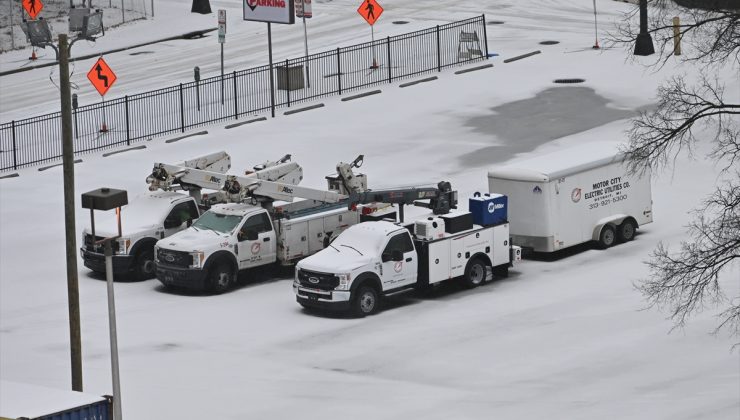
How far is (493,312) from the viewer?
106 ft

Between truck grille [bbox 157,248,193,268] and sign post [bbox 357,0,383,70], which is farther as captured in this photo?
sign post [bbox 357,0,383,70]

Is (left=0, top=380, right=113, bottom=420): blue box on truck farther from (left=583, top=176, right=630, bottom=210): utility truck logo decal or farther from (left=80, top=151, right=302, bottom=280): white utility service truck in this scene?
(left=583, top=176, right=630, bottom=210): utility truck logo decal

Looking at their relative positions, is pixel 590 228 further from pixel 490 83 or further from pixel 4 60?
pixel 4 60

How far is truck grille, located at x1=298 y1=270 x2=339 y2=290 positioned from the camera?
32.1 meters

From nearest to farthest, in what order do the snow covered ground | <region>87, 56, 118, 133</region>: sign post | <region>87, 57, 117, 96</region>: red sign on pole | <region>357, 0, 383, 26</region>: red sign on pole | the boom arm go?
the snow covered ground < the boom arm < <region>87, 57, 117, 96</region>: red sign on pole < <region>87, 56, 118, 133</region>: sign post < <region>357, 0, 383, 26</region>: red sign on pole

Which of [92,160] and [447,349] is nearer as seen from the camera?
[447,349]

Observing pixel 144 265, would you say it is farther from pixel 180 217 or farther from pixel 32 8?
pixel 32 8

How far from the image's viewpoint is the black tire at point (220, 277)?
113 feet

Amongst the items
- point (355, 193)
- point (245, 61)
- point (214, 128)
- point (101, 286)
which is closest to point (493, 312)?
point (355, 193)

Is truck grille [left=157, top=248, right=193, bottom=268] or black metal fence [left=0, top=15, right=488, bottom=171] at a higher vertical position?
black metal fence [left=0, top=15, right=488, bottom=171]

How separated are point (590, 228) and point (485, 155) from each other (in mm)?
9374

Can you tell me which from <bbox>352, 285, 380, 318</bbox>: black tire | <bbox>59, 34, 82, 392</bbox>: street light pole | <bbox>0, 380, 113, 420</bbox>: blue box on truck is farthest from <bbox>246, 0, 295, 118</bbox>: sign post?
<bbox>0, 380, 113, 420</bbox>: blue box on truck

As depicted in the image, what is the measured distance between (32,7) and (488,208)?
114 feet

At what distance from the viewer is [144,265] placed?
35.9 m
